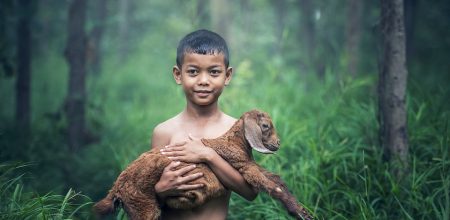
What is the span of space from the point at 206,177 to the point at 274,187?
0.38 meters

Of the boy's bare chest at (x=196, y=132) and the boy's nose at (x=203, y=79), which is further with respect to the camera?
the boy's bare chest at (x=196, y=132)

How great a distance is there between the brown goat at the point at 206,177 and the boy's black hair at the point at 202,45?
424 mm

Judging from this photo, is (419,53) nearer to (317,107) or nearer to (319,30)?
(319,30)

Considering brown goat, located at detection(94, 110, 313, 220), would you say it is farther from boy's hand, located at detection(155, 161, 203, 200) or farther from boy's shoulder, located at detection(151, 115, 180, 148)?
boy's shoulder, located at detection(151, 115, 180, 148)

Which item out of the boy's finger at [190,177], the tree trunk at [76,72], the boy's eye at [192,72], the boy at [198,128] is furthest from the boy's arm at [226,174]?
the tree trunk at [76,72]

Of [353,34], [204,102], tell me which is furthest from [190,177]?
[353,34]

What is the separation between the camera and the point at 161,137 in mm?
2650

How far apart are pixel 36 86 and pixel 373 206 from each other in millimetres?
9237

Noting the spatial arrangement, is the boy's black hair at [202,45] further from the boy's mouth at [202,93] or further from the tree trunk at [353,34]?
the tree trunk at [353,34]

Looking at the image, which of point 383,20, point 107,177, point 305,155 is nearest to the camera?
point 383,20

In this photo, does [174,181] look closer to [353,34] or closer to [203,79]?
[203,79]

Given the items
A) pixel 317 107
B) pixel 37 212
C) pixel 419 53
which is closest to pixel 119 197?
pixel 37 212

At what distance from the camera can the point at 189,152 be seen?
2.40m

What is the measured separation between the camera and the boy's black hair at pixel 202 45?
2.48 m
